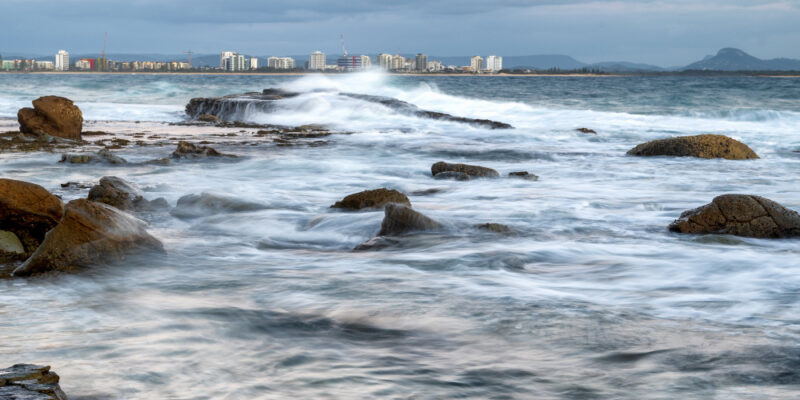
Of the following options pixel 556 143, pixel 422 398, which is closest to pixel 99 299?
pixel 422 398

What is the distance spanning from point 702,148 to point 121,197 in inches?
426

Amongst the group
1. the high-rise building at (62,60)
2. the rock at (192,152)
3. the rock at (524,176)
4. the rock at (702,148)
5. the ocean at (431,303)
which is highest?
the high-rise building at (62,60)

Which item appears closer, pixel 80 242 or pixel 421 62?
pixel 80 242

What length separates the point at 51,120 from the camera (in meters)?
16.2

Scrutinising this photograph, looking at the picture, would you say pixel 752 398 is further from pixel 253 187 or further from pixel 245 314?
pixel 253 187

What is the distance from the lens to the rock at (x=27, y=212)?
601 cm

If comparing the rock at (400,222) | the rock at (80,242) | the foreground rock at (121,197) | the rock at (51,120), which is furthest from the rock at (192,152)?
the rock at (80,242)

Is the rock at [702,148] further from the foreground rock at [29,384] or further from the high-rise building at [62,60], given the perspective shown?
the high-rise building at [62,60]

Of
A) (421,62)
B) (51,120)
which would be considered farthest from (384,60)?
(51,120)

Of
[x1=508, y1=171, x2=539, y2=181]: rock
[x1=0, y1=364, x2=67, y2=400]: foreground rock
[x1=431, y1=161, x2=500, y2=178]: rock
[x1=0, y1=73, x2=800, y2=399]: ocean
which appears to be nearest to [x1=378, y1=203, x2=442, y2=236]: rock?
[x1=0, y1=73, x2=800, y2=399]: ocean

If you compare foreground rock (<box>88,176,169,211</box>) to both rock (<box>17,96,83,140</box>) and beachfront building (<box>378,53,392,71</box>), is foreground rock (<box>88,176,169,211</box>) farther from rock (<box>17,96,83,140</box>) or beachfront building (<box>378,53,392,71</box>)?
beachfront building (<box>378,53,392,71</box>)

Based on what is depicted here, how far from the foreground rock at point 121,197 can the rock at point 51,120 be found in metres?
8.17

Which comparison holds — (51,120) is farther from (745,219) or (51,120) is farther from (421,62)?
(421,62)

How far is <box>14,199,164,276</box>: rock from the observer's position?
5.49 metres
